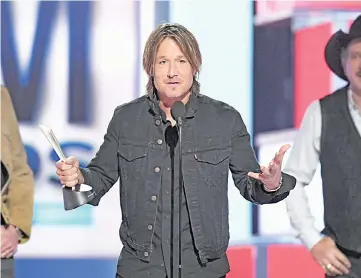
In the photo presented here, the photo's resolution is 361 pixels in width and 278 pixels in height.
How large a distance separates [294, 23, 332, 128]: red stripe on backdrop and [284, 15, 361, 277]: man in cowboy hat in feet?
1.06

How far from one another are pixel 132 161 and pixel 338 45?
139 centimetres

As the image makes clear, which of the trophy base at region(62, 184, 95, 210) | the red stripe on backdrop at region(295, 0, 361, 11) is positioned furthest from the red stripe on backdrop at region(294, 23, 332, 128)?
the trophy base at region(62, 184, 95, 210)

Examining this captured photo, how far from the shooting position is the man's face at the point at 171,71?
2361 millimetres

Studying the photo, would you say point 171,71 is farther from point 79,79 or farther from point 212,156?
point 79,79

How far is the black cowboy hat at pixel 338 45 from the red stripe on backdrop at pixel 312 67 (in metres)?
0.15

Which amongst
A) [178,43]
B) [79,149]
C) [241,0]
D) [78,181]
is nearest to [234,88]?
[241,0]

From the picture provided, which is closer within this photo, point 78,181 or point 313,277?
point 78,181

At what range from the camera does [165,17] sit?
3.62m

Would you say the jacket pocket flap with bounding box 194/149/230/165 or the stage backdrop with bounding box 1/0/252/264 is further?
the stage backdrop with bounding box 1/0/252/264

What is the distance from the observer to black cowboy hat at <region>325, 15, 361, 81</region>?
10.4ft

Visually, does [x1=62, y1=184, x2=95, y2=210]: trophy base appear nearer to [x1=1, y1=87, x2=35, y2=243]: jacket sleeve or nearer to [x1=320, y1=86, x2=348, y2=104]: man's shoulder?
[x1=1, y1=87, x2=35, y2=243]: jacket sleeve

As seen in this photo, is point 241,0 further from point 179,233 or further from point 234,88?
point 179,233

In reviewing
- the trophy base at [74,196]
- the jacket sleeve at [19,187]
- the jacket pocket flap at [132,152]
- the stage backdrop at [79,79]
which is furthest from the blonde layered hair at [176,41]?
the stage backdrop at [79,79]

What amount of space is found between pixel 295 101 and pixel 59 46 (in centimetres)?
127
